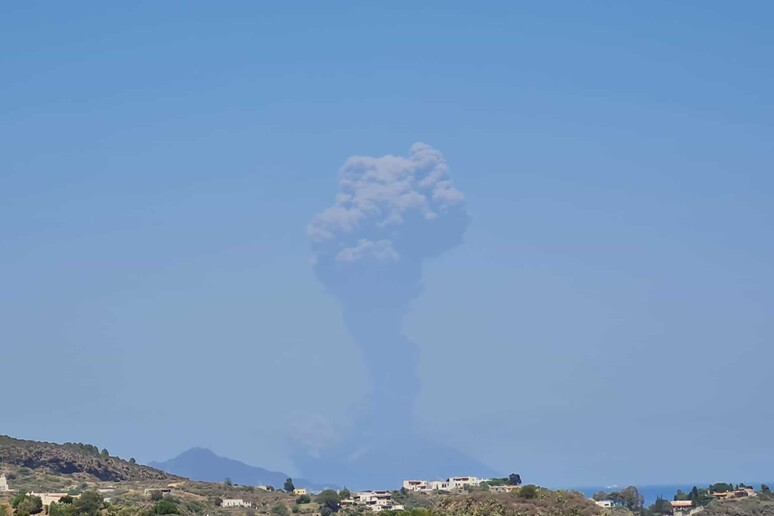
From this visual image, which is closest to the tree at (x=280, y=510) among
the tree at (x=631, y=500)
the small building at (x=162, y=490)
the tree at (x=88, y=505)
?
the small building at (x=162, y=490)

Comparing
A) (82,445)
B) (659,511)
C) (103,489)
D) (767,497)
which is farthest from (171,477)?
(767,497)

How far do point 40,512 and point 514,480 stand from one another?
4132 inches

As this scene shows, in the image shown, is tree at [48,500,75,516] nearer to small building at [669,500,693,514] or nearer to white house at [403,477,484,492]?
small building at [669,500,693,514]

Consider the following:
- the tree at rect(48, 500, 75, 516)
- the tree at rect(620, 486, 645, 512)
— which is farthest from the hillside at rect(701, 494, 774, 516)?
the tree at rect(48, 500, 75, 516)

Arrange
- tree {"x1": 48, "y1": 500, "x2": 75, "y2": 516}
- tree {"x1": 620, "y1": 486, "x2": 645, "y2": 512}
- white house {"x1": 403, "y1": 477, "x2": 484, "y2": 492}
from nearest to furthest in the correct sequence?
1. tree {"x1": 48, "y1": 500, "x2": 75, "y2": 516}
2. tree {"x1": 620, "y1": 486, "x2": 645, "y2": 512}
3. white house {"x1": 403, "y1": 477, "x2": 484, "y2": 492}

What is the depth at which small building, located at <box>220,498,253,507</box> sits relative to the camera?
144 meters

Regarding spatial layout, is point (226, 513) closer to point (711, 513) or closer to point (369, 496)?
point (369, 496)

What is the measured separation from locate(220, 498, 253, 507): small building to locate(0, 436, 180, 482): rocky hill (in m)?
28.3

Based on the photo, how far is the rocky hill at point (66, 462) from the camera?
171375mm

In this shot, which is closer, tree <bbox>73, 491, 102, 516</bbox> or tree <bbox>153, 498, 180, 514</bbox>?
tree <bbox>73, 491, 102, 516</bbox>

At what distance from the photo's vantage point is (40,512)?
9000 centimetres

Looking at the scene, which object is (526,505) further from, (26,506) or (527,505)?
(26,506)

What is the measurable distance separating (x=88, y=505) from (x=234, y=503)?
54.9 meters

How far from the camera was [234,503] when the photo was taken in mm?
145750
